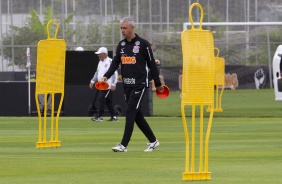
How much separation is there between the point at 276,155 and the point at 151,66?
247 cm

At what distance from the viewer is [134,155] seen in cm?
1689

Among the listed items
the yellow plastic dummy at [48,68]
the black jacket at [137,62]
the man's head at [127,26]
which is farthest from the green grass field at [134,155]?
the man's head at [127,26]

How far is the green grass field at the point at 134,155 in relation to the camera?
13.4 m

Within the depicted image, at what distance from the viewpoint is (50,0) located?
41312mm

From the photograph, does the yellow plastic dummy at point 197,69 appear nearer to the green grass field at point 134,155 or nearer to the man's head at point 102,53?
the green grass field at point 134,155

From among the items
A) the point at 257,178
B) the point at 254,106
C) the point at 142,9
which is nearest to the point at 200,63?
the point at 257,178

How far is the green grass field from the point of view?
1341 centimetres

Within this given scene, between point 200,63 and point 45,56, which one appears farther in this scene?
point 45,56

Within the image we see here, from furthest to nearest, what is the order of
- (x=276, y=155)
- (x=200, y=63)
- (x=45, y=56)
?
(x=45, y=56) < (x=276, y=155) < (x=200, y=63)

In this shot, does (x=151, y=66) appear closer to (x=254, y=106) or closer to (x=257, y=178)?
(x=257, y=178)

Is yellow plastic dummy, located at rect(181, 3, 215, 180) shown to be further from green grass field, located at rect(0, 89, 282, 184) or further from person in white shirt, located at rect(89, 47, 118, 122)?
person in white shirt, located at rect(89, 47, 118, 122)

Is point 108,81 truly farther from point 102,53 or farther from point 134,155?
point 134,155

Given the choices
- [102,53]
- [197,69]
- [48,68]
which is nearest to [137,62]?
[48,68]

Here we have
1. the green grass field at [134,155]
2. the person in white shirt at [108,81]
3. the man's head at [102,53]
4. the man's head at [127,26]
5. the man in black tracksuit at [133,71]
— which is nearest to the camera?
the green grass field at [134,155]
